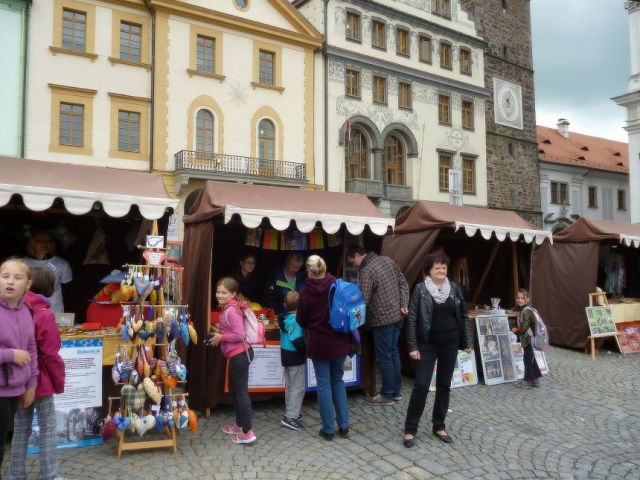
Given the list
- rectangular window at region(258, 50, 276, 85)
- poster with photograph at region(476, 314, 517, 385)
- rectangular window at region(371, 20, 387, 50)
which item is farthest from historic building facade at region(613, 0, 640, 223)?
poster with photograph at region(476, 314, 517, 385)

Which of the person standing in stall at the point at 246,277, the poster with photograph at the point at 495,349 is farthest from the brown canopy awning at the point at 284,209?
the poster with photograph at the point at 495,349

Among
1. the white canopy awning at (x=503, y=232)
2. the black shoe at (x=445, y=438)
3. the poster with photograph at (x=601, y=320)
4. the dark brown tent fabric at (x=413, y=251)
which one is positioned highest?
the white canopy awning at (x=503, y=232)

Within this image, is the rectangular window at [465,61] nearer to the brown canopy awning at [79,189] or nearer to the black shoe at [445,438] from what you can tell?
the brown canopy awning at [79,189]

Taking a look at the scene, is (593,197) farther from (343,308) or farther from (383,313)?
(343,308)

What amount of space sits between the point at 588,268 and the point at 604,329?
121cm

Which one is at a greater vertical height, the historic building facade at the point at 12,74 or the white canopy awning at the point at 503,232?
the historic building facade at the point at 12,74

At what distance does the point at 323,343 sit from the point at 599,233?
7621 millimetres

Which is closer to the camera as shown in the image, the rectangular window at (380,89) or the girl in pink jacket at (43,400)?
the girl in pink jacket at (43,400)

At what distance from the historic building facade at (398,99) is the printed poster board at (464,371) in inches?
659

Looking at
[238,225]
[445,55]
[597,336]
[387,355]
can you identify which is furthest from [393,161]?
[387,355]

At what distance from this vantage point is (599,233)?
10.4 m

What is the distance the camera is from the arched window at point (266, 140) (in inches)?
875

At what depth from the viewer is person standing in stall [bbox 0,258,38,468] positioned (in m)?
3.50

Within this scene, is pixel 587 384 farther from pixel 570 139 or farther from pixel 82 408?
pixel 570 139
